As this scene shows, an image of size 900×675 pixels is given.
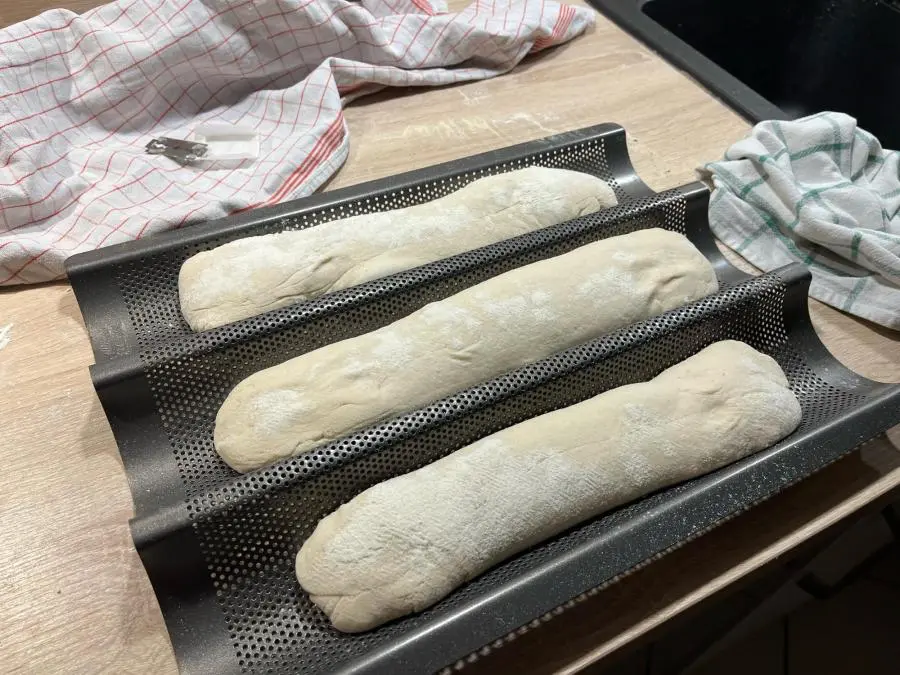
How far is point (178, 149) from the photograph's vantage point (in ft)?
4.09

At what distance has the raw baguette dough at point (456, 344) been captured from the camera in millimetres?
826

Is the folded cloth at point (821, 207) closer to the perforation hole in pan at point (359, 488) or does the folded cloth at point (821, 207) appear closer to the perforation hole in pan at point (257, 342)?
the perforation hole in pan at point (359, 488)

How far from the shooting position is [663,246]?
40.7 inches

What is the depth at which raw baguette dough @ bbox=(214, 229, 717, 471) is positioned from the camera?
0.83m

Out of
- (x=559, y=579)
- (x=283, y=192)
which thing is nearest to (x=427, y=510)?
(x=559, y=579)

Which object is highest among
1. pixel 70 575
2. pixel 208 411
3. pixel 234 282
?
pixel 234 282

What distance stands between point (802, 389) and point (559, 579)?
0.53 meters

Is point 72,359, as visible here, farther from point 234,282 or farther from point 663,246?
point 663,246

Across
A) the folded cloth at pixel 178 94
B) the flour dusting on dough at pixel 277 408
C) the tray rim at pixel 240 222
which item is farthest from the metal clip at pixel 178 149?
the flour dusting on dough at pixel 277 408

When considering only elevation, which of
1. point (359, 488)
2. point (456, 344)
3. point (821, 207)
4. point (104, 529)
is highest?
point (821, 207)

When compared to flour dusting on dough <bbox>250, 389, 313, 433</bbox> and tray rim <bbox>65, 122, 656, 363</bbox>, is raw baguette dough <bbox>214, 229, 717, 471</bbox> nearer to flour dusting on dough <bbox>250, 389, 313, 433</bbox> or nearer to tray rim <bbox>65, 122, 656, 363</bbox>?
flour dusting on dough <bbox>250, 389, 313, 433</bbox>

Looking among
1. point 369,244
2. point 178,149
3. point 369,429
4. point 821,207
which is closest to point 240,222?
point 369,244

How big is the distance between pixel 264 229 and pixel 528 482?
0.59m

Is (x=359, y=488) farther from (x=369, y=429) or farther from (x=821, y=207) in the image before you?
(x=821, y=207)
